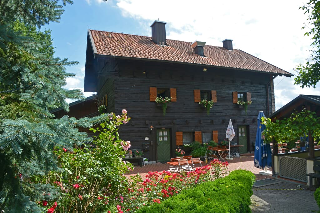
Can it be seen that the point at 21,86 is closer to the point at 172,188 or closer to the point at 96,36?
the point at 172,188

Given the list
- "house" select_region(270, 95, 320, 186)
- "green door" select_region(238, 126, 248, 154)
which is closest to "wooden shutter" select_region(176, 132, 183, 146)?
"green door" select_region(238, 126, 248, 154)

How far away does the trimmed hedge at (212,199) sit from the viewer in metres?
3.51

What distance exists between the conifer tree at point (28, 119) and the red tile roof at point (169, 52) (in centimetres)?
1019

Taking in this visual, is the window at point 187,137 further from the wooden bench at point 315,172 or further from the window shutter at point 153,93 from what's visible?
the wooden bench at point 315,172

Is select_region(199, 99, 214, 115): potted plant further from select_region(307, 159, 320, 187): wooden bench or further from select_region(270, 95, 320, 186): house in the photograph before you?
select_region(307, 159, 320, 187): wooden bench

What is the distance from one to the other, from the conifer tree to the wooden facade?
1053cm

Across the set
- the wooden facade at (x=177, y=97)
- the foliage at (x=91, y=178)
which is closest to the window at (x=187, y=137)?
the wooden facade at (x=177, y=97)

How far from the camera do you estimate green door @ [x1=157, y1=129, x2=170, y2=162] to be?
14891mm

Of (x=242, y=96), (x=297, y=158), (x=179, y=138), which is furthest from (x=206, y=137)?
(x=297, y=158)

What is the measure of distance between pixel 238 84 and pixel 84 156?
15.0 meters

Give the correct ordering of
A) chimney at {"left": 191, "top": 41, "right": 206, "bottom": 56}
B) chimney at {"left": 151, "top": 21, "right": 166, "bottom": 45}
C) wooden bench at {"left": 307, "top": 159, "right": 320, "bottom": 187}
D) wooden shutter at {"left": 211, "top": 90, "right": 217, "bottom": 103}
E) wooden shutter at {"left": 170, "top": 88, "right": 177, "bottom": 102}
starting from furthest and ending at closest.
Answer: chimney at {"left": 191, "top": 41, "right": 206, "bottom": 56}
chimney at {"left": 151, "top": 21, "right": 166, "bottom": 45}
wooden shutter at {"left": 211, "top": 90, "right": 217, "bottom": 103}
wooden shutter at {"left": 170, "top": 88, "right": 177, "bottom": 102}
wooden bench at {"left": 307, "top": 159, "right": 320, "bottom": 187}

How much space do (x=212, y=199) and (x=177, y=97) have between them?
11.5 meters

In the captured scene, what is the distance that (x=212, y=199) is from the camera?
4211 millimetres

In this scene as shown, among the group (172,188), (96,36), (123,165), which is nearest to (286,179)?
(172,188)
